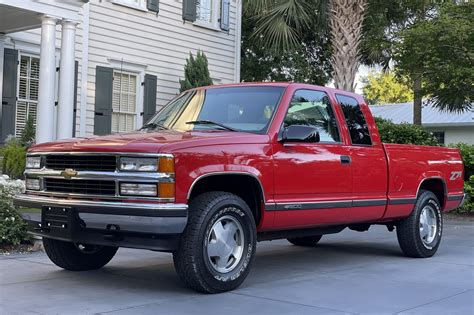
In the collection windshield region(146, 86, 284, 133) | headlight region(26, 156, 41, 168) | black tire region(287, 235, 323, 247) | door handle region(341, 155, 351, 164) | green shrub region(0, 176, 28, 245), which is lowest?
black tire region(287, 235, 323, 247)

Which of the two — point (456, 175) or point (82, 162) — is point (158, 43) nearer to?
point (456, 175)

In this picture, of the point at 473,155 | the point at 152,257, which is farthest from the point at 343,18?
the point at 152,257

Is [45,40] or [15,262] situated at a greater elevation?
[45,40]

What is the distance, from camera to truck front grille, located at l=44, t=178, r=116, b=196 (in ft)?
17.4

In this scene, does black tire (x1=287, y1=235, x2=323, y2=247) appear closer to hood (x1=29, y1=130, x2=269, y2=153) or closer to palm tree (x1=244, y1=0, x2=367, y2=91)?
hood (x1=29, y1=130, x2=269, y2=153)

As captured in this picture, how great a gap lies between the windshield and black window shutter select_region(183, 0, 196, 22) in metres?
9.48

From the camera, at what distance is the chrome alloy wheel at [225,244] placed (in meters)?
5.45

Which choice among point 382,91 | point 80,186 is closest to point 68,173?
point 80,186

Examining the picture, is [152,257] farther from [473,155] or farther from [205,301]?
[473,155]

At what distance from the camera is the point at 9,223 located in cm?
779

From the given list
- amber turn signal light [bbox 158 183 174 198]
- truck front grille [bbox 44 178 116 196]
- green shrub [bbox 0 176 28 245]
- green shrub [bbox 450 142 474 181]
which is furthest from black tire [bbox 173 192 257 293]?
green shrub [bbox 450 142 474 181]

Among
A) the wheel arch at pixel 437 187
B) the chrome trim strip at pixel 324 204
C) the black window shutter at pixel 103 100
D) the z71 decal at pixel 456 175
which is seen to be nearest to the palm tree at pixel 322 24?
the black window shutter at pixel 103 100

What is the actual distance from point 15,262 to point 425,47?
1122cm

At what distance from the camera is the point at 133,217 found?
504cm
